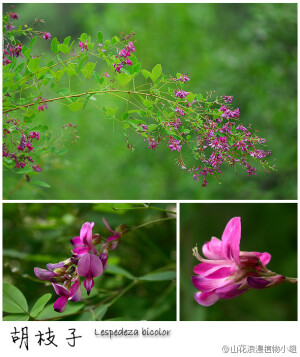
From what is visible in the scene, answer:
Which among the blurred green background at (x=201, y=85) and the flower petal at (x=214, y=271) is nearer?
the flower petal at (x=214, y=271)

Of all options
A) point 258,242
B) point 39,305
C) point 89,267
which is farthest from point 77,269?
point 258,242

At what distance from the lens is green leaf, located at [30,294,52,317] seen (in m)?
0.92

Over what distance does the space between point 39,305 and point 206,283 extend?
1.25 ft

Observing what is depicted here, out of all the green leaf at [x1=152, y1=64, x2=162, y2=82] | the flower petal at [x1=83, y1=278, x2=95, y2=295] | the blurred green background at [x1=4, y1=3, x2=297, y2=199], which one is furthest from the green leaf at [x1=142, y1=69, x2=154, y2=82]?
the blurred green background at [x1=4, y1=3, x2=297, y2=199]

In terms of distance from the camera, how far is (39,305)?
0.93 meters

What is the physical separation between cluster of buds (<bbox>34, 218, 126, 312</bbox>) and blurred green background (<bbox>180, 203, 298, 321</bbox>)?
664 mm

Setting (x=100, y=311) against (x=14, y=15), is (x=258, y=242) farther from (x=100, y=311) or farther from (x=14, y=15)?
(x=14, y=15)

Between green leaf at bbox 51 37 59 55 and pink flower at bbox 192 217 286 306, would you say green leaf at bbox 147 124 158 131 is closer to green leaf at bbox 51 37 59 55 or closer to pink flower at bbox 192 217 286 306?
green leaf at bbox 51 37 59 55

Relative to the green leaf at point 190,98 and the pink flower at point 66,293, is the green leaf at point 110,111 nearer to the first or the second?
the green leaf at point 190,98

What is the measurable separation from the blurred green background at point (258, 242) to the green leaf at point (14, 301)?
60cm

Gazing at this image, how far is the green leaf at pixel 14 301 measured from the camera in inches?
37.7

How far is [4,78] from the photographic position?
1025mm

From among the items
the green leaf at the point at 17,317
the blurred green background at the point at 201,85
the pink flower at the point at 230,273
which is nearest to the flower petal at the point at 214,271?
the pink flower at the point at 230,273
